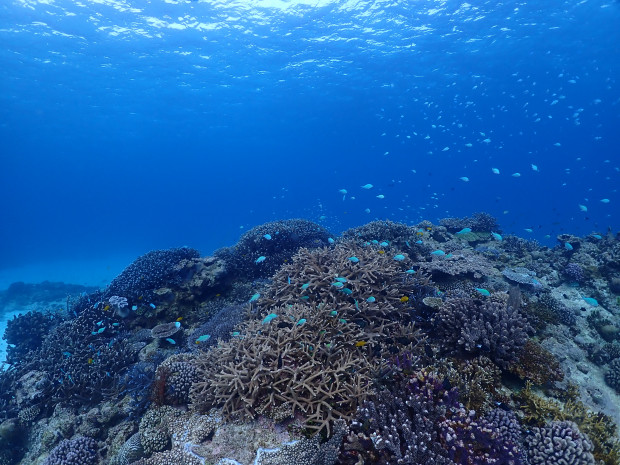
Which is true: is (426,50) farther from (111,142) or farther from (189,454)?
(111,142)

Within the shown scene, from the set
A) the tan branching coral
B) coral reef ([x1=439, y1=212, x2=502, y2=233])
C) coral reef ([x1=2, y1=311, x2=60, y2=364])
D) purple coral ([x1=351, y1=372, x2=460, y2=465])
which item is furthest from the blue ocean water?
coral reef ([x1=2, y1=311, x2=60, y2=364])

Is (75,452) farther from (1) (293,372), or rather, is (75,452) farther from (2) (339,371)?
(2) (339,371)

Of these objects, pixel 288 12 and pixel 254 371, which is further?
pixel 288 12

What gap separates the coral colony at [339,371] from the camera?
14.0 ft

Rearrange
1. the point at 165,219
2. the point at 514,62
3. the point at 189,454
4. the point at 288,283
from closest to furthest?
the point at 189,454, the point at 288,283, the point at 514,62, the point at 165,219

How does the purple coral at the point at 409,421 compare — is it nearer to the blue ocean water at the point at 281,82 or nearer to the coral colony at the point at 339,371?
the coral colony at the point at 339,371

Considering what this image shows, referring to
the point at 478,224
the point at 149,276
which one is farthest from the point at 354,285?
the point at 478,224

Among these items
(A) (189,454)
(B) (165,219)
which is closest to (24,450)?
(A) (189,454)

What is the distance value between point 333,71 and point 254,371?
45.6 metres

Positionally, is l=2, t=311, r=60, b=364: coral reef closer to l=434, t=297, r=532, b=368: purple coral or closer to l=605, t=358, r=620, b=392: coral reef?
l=434, t=297, r=532, b=368: purple coral

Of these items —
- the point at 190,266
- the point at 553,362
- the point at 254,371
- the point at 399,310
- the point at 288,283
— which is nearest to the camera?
the point at 254,371

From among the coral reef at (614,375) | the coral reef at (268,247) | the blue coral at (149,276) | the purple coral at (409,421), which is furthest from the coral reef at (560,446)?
the blue coral at (149,276)

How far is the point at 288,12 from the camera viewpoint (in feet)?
99.1

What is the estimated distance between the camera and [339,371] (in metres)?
5.04
